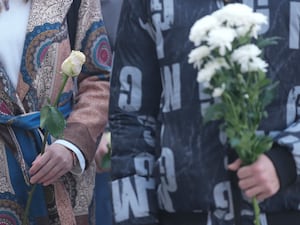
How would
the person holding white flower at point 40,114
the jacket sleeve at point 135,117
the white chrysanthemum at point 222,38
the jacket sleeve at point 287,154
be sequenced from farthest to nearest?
the person holding white flower at point 40,114 < the jacket sleeve at point 135,117 < the jacket sleeve at point 287,154 < the white chrysanthemum at point 222,38

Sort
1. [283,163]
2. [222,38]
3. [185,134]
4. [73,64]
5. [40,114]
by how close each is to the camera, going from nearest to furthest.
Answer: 1. [222,38]
2. [283,163]
3. [185,134]
4. [73,64]
5. [40,114]

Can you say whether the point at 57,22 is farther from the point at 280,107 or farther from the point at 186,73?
the point at 280,107

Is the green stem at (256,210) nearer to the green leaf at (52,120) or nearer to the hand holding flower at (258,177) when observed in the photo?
the hand holding flower at (258,177)

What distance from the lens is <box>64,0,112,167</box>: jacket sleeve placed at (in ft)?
9.78

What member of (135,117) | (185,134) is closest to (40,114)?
(135,117)

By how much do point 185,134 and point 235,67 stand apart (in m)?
0.36

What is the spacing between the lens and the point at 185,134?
7.39 ft

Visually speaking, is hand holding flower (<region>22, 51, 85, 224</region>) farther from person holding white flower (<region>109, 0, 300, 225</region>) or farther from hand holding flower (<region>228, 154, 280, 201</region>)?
hand holding flower (<region>228, 154, 280, 201</region>)

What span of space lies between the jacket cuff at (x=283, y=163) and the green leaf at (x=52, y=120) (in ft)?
2.54

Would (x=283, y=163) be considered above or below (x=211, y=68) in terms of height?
below

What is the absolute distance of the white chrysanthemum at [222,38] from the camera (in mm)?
1909

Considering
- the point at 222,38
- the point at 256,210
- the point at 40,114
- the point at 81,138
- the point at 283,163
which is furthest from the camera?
the point at 81,138

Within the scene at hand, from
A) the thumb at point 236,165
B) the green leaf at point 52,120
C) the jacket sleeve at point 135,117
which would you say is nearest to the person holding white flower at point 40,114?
the green leaf at point 52,120

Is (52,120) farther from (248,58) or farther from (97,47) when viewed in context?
(248,58)
